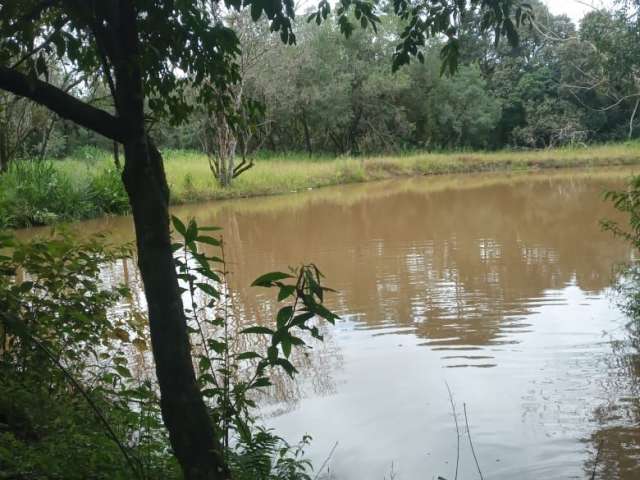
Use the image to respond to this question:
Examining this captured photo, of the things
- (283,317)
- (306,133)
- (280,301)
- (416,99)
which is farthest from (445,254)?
(416,99)

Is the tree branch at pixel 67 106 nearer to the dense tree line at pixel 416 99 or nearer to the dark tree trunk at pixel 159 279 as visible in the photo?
the dark tree trunk at pixel 159 279

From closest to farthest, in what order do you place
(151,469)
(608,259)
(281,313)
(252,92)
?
(281,313)
(151,469)
(608,259)
(252,92)

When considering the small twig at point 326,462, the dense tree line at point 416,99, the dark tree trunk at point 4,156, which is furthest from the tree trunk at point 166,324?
the dense tree line at point 416,99

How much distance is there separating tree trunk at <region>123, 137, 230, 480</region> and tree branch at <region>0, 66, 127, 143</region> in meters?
0.06

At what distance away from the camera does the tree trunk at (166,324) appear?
5.87 feet

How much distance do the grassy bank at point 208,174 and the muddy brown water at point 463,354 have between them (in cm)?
326

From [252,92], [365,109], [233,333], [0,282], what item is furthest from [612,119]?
[0,282]

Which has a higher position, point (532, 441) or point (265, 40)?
point (265, 40)

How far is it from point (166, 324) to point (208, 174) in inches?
769

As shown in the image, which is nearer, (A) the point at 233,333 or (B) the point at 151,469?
(B) the point at 151,469

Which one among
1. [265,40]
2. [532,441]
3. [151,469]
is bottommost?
[532,441]

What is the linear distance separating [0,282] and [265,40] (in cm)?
1805

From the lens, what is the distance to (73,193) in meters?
15.9

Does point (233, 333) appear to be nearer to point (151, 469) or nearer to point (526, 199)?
point (151, 469)
